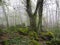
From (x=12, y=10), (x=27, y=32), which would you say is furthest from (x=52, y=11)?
(x=27, y=32)

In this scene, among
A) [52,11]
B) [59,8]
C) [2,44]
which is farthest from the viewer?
[52,11]

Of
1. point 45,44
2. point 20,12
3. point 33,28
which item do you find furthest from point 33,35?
point 20,12

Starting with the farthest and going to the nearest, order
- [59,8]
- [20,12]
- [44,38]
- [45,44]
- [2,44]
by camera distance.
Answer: [20,12] < [59,8] < [44,38] < [45,44] < [2,44]

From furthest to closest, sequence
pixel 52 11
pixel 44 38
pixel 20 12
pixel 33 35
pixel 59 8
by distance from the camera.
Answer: pixel 52 11, pixel 20 12, pixel 59 8, pixel 44 38, pixel 33 35

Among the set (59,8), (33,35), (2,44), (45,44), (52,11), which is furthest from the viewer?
(52,11)

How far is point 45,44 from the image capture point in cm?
1478

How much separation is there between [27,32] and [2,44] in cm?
719

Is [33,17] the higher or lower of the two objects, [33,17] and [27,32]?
the higher

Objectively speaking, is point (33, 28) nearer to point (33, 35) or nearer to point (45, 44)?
point (33, 35)

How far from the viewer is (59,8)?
1216 inches

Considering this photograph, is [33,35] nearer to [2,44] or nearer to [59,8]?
[2,44]

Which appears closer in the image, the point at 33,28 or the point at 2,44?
the point at 2,44

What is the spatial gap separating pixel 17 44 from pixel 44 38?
21.8ft

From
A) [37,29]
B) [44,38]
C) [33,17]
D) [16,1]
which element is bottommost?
[44,38]
